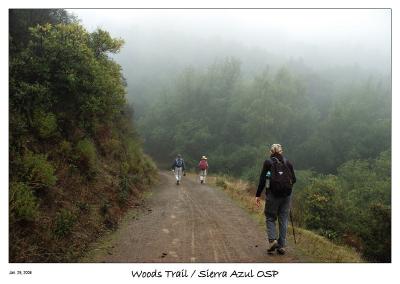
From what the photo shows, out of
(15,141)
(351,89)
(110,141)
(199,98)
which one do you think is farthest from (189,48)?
(15,141)

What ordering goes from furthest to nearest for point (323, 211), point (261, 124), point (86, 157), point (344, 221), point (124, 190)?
point (261, 124)
point (344, 221)
point (323, 211)
point (124, 190)
point (86, 157)

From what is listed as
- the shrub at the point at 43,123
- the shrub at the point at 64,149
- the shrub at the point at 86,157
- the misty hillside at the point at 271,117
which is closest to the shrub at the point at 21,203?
the shrub at the point at 43,123

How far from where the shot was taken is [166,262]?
716 centimetres

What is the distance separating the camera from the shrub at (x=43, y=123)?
10094 mm

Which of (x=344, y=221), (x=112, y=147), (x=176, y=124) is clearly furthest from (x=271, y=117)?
(x=112, y=147)

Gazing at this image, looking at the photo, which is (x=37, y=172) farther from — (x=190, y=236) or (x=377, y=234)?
(x=377, y=234)

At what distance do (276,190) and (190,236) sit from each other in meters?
2.91

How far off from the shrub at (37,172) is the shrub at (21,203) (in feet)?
1.98

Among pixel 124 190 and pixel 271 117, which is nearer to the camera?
pixel 124 190

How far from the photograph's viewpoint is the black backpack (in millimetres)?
7348

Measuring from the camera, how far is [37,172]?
842cm

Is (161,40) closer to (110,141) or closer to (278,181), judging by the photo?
A: (110,141)

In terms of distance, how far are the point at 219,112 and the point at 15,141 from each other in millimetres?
56301
